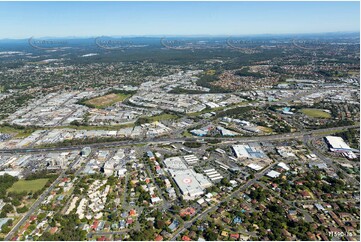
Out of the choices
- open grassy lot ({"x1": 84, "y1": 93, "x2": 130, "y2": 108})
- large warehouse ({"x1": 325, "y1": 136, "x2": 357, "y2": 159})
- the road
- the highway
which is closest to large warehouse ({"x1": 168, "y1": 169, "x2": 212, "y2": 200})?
the road

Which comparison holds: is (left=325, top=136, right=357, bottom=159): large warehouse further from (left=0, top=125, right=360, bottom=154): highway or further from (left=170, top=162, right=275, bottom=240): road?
(left=170, top=162, right=275, bottom=240): road

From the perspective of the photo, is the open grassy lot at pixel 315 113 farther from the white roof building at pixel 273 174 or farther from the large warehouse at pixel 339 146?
the white roof building at pixel 273 174

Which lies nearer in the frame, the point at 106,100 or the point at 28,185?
the point at 28,185

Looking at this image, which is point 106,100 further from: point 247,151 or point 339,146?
point 339,146

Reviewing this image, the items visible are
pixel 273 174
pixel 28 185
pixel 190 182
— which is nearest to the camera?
pixel 190 182

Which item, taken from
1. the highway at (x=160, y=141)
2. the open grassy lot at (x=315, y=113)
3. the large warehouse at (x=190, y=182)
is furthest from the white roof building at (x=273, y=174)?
the open grassy lot at (x=315, y=113)

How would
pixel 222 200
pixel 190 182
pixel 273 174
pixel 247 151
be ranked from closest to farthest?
pixel 222 200
pixel 190 182
pixel 273 174
pixel 247 151

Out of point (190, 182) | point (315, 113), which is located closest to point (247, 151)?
point (190, 182)
